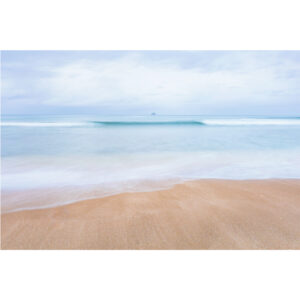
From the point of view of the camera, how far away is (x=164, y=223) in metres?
1.39

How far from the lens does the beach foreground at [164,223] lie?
1227 mm

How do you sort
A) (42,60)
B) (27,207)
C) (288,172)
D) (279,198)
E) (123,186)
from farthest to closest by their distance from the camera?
(42,60), (288,172), (123,186), (279,198), (27,207)

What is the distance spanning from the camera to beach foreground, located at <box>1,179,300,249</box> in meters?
1.23

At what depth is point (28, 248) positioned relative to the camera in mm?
1198

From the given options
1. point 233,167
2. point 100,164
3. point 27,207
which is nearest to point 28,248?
point 27,207

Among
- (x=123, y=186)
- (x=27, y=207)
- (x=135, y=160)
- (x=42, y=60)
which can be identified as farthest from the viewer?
(x=42, y=60)
